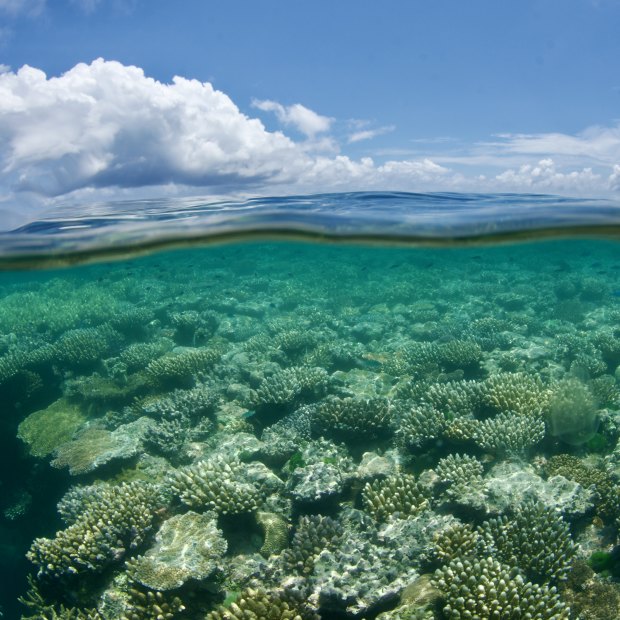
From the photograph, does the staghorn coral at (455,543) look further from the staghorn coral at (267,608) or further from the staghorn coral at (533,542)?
the staghorn coral at (267,608)

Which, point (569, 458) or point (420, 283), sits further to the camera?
point (420, 283)

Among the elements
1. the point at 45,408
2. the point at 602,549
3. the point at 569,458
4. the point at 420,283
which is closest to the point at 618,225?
the point at 569,458

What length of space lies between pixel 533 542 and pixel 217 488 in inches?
170

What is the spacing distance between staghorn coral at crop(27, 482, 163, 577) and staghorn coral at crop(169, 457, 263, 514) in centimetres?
55

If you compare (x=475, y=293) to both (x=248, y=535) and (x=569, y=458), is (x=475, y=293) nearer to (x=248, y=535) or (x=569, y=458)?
(x=569, y=458)

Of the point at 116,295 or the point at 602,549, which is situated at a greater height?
the point at 116,295

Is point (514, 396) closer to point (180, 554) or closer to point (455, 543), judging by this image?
point (455, 543)

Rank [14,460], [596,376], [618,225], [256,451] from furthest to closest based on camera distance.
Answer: [618,225], [596,376], [14,460], [256,451]

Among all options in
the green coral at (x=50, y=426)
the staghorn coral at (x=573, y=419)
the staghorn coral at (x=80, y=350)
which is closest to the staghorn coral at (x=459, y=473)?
the staghorn coral at (x=573, y=419)

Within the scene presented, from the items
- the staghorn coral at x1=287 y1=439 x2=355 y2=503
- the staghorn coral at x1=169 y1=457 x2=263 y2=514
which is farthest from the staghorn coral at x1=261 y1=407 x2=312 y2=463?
the staghorn coral at x1=169 y1=457 x2=263 y2=514

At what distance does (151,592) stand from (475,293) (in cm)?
2263

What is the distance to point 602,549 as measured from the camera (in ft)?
19.1

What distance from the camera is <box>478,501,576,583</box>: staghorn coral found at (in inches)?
206

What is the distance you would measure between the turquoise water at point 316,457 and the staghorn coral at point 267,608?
0.02 m
